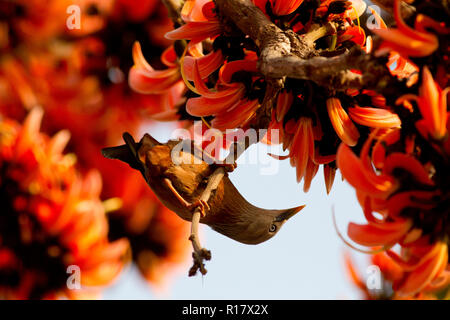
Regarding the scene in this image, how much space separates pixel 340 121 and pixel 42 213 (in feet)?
1.24

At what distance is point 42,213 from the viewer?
0.66m

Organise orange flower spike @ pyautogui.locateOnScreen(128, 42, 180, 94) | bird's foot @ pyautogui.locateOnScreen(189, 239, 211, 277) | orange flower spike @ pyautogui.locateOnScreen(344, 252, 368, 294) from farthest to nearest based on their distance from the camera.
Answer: orange flower spike @ pyautogui.locateOnScreen(344, 252, 368, 294) → orange flower spike @ pyautogui.locateOnScreen(128, 42, 180, 94) → bird's foot @ pyautogui.locateOnScreen(189, 239, 211, 277)

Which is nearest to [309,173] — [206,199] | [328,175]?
[328,175]

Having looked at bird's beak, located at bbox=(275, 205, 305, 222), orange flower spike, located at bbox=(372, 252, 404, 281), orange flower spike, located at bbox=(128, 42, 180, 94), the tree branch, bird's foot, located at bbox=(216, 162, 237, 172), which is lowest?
orange flower spike, located at bbox=(372, 252, 404, 281)

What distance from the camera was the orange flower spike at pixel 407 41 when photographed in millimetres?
336

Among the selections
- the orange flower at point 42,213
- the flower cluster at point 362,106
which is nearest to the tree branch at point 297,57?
the flower cluster at point 362,106

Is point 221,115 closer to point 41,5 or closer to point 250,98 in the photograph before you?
point 250,98

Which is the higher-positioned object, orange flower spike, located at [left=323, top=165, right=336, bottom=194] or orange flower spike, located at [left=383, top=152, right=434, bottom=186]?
orange flower spike, located at [left=383, top=152, right=434, bottom=186]

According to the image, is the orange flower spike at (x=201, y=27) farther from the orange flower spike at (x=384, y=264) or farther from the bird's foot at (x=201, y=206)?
the orange flower spike at (x=384, y=264)

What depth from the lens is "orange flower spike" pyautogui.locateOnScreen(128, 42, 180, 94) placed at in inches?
24.2

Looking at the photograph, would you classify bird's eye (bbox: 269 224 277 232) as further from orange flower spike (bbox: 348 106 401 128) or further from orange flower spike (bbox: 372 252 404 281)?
orange flower spike (bbox: 372 252 404 281)

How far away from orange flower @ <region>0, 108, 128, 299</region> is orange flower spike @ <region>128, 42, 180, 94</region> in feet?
0.39

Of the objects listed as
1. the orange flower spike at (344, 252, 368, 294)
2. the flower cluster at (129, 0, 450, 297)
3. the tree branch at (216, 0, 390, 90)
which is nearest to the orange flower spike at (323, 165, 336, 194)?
the flower cluster at (129, 0, 450, 297)

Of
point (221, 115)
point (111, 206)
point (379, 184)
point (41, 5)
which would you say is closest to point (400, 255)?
point (379, 184)
